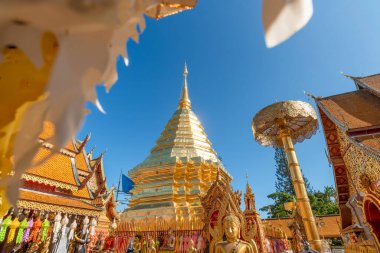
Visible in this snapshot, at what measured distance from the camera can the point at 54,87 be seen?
47cm

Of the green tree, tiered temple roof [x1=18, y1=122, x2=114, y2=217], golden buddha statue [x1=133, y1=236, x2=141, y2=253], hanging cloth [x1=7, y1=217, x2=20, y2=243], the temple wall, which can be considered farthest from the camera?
the green tree

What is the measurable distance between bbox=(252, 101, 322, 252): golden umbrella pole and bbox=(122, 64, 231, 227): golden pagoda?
2.96 m

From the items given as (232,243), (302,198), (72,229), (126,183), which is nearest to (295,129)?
(302,198)

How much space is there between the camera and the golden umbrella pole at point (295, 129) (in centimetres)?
688

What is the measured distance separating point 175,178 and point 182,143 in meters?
3.03

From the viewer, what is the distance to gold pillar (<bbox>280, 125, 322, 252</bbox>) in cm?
665

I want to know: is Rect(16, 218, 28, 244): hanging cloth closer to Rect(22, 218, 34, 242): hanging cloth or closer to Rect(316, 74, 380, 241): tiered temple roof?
Rect(22, 218, 34, 242): hanging cloth

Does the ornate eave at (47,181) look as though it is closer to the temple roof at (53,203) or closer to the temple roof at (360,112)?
the temple roof at (53,203)

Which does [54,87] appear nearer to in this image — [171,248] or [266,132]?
[171,248]

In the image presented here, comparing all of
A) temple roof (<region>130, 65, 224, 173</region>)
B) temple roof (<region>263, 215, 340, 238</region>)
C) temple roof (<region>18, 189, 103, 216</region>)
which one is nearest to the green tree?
temple roof (<region>263, 215, 340, 238</region>)

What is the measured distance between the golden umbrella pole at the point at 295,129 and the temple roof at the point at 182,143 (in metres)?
5.17

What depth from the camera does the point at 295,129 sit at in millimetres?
9602

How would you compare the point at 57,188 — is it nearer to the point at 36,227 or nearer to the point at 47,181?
the point at 47,181

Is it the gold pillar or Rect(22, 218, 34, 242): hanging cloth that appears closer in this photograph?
Rect(22, 218, 34, 242): hanging cloth
